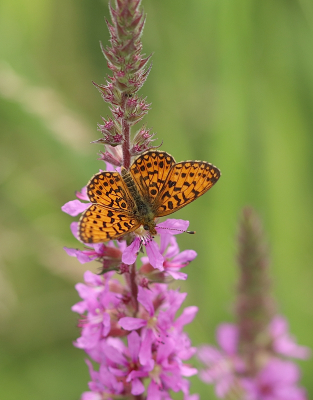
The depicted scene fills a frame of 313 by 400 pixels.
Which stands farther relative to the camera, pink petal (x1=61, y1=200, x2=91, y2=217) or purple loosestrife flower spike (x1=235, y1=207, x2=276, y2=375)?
purple loosestrife flower spike (x1=235, y1=207, x2=276, y2=375)

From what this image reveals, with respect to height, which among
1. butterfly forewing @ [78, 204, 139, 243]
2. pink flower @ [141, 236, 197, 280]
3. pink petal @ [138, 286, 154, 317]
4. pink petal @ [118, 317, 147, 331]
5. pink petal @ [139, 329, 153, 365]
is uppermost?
butterfly forewing @ [78, 204, 139, 243]

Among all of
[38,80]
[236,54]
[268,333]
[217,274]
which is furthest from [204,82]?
[268,333]

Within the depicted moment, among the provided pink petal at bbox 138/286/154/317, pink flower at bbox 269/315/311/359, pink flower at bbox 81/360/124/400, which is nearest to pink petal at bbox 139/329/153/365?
pink petal at bbox 138/286/154/317

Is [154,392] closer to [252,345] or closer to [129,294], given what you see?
[129,294]

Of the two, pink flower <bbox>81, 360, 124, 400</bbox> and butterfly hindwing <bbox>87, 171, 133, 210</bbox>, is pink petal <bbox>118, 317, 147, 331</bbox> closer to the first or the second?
pink flower <bbox>81, 360, 124, 400</bbox>

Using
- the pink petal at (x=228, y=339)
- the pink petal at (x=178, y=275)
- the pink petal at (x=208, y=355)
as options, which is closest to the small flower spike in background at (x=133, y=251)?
the pink petal at (x=178, y=275)
